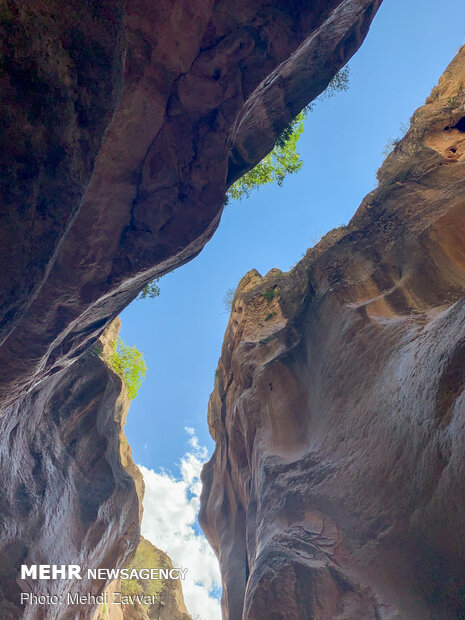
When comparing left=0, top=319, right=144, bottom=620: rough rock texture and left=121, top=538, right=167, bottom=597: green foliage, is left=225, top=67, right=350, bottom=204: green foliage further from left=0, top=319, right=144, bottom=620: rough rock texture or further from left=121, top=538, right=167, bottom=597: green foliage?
left=121, top=538, right=167, bottom=597: green foliage

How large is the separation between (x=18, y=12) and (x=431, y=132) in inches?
463

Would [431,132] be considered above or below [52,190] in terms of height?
above

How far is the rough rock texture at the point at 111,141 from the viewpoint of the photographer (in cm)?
446

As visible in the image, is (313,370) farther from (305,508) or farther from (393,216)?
(393,216)

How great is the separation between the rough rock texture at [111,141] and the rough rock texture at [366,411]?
15.0ft

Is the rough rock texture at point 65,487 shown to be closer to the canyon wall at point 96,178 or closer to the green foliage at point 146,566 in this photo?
the canyon wall at point 96,178

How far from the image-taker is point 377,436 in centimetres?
780

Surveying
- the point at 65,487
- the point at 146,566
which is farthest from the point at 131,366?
the point at 146,566

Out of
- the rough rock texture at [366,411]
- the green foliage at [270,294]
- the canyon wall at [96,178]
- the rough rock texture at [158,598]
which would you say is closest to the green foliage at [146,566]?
the rough rock texture at [158,598]

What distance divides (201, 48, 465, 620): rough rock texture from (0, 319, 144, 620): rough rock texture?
447 cm

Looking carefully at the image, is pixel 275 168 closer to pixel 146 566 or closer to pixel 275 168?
pixel 275 168

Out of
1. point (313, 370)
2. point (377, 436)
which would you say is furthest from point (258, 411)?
point (377, 436)

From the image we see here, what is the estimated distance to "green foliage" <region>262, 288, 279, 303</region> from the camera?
48.7 ft

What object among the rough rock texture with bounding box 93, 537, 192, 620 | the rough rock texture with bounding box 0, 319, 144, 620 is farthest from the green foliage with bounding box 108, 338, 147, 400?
the rough rock texture with bounding box 93, 537, 192, 620
